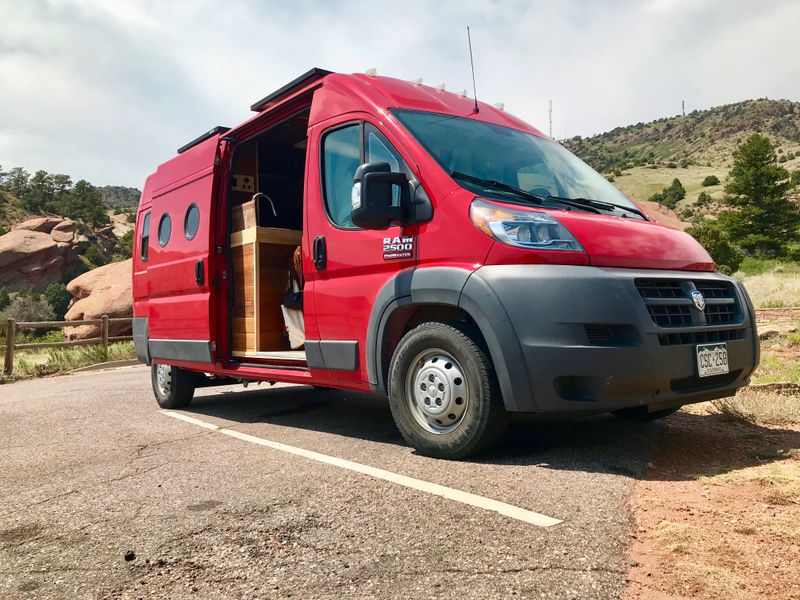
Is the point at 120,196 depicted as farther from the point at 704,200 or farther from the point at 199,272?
the point at 199,272

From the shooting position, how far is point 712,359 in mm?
3615

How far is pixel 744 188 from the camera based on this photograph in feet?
161

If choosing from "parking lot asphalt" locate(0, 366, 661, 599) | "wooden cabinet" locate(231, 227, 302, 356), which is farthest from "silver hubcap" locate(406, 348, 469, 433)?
"wooden cabinet" locate(231, 227, 302, 356)

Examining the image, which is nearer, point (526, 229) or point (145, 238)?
point (526, 229)

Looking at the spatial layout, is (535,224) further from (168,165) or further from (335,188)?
(168,165)

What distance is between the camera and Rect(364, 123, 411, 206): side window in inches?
159

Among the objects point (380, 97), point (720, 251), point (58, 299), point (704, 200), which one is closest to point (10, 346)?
point (380, 97)

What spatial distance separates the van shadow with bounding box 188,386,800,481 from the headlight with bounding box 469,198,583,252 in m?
1.17

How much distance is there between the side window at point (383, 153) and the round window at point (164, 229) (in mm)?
3365

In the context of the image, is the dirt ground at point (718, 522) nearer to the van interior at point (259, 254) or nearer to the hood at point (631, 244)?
the hood at point (631, 244)

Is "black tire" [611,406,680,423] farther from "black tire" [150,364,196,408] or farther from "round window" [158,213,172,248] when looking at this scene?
"round window" [158,213,172,248]

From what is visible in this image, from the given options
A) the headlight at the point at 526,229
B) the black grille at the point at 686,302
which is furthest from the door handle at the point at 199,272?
the black grille at the point at 686,302

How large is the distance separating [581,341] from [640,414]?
1.47 m

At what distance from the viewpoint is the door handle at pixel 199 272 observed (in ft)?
20.0
